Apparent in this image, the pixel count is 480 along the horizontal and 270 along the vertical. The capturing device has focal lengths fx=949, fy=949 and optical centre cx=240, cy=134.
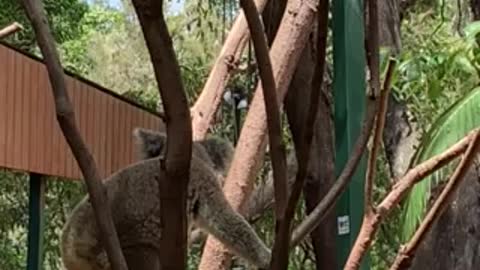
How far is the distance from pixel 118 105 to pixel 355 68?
2.10 meters

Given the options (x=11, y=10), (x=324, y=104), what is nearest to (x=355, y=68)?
(x=324, y=104)

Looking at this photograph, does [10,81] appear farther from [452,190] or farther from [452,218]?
[452,190]

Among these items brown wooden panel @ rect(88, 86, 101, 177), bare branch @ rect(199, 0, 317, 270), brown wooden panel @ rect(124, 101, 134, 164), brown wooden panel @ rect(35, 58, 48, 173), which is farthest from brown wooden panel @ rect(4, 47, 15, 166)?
bare branch @ rect(199, 0, 317, 270)

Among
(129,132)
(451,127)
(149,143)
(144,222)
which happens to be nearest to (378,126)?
(451,127)

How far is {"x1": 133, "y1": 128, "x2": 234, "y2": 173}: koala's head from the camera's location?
260cm

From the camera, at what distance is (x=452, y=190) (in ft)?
2.59

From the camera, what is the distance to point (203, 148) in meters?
2.65

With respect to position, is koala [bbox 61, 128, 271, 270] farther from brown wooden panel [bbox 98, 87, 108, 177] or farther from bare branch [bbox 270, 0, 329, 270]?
brown wooden panel [bbox 98, 87, 108, 177]

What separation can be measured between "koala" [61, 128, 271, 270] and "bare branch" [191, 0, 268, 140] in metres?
0.35

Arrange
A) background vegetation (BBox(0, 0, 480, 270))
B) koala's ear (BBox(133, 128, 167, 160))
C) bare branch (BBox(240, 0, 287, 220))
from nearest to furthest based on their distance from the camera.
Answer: bare branch (BBox(240, 0, 287, 220)) < background vegetation (BBox(0, 0, 480, 270)) < koala's ear (BBox(133, 128, 167, 160))

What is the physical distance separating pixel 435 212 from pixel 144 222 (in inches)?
55.4

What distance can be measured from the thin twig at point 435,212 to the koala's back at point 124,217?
130 cm

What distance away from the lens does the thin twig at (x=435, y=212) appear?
761 millimetres

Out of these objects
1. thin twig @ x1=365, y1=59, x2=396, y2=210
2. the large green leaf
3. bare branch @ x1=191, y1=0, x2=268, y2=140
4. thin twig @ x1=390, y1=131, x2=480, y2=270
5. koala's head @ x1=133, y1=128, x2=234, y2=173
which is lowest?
thin twig @ x1=390, y1=131, x2=480, y2=270
